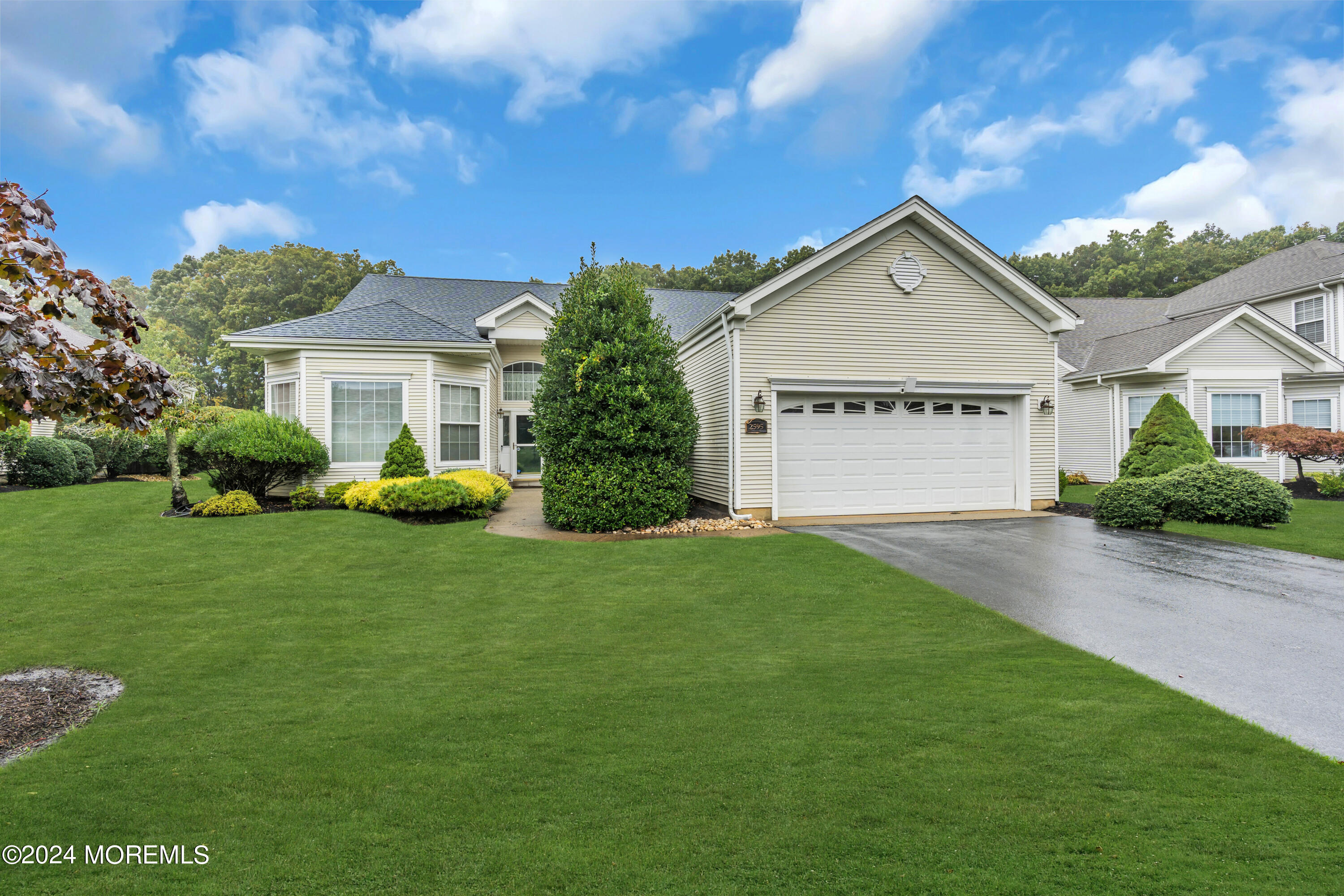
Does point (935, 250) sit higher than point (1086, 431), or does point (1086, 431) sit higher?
point (935, 250)

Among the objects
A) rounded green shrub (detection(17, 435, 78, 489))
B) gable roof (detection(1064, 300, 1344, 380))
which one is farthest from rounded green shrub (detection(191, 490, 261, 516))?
gable roof (detection(1064, 300, 1344, 380))

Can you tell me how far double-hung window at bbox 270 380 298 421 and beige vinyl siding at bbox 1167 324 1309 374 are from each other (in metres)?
23.4

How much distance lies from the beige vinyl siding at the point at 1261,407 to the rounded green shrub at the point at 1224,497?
8.26 meters

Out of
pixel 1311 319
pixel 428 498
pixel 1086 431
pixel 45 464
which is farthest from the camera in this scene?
pixel 1086 431

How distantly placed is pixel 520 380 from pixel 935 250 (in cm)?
1310

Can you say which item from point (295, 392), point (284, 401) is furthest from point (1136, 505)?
point (284, 401)

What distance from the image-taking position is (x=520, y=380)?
2081 cm

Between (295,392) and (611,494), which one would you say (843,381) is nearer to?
(611,494)

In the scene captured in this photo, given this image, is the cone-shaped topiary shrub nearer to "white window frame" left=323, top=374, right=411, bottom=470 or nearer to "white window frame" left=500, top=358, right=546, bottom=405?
"white window frame" left=323, top=374, right=411, bottom=470

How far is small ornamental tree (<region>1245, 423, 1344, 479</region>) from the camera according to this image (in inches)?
639

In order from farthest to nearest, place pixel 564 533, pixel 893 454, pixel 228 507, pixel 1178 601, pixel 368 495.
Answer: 1. pixel 893 454
2. pixel 368 495
3. pixel 228 507
4. pixel 564 533
5. pixel 1178 601

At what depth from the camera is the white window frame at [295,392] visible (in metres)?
14.3

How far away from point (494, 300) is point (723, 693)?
71.1ft

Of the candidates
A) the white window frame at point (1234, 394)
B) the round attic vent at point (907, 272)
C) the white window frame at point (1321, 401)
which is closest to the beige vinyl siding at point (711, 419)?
the round attic vent at point (907, 272)
